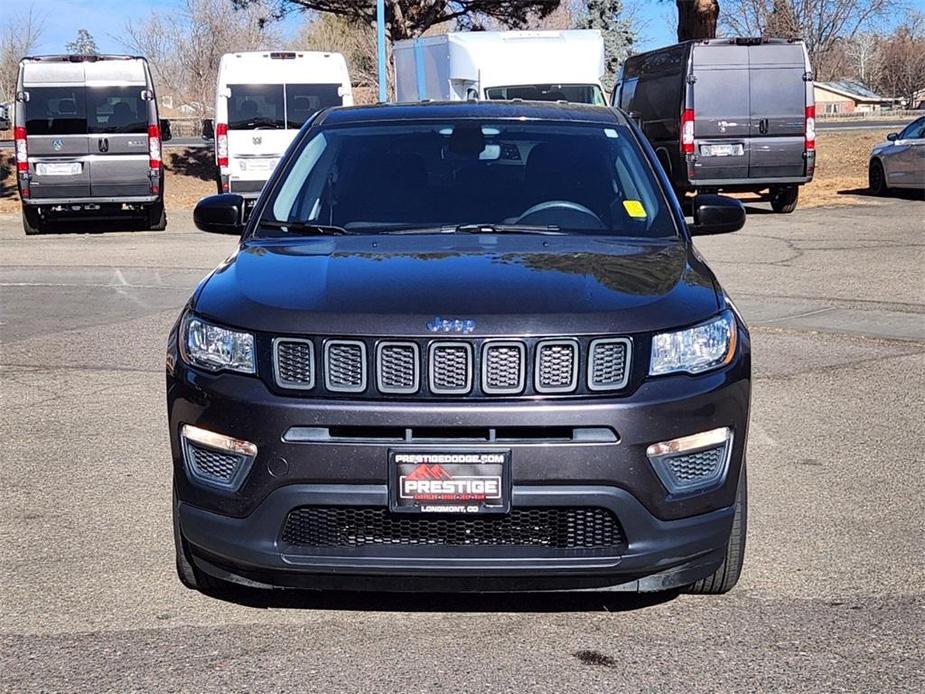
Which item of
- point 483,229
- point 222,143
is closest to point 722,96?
point 222,143

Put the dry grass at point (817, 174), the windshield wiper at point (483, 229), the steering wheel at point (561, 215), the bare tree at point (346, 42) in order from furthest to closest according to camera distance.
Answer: the bare tree at point (346, 42)
the dry grass at point (817, 174)
the steering wheel at point (561, 215)
the windshield wiper at point (483, 229)

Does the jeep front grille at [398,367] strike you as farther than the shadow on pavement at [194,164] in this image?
No

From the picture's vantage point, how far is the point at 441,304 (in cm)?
400

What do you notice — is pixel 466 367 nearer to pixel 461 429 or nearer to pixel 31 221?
pixel 461 429

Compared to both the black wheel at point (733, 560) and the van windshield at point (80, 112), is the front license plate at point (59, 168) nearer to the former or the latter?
the van windshield at point (80, 112)

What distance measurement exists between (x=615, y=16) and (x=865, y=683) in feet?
220

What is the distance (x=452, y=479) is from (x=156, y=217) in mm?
17335

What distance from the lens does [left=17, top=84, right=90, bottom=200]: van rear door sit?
19125 millimetres

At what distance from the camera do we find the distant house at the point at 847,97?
338 ft

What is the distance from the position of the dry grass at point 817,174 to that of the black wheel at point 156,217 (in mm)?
6583

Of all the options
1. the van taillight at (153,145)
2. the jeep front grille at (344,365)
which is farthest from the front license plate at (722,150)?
the jeep front grille at (344,365)

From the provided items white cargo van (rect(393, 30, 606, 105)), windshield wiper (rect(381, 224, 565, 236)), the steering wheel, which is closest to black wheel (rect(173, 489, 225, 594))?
windshield wiper (rect(381, 224, 565, 236))

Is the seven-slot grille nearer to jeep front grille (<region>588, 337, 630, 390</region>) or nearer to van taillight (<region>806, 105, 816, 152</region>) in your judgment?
jeep front grille (<region>588, 337, 630, 390</region>)

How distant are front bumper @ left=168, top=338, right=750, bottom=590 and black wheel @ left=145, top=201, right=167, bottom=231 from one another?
54.9 ft
